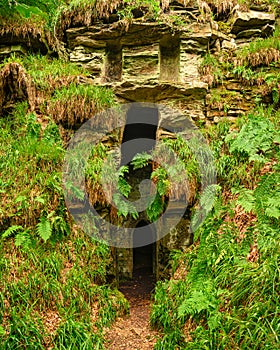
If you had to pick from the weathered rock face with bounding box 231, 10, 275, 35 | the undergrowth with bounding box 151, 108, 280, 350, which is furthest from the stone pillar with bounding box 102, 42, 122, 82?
the undergrowth with bounding box 151, 108, 280, 350

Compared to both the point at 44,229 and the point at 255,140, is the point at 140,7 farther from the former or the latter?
the point at 44,229

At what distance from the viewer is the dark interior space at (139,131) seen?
8.93 m

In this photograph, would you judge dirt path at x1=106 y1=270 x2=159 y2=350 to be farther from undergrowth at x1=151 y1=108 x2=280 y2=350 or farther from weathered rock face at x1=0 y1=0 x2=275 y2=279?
weathered rock face at x1=0 y1=0 x2=275 y2=279

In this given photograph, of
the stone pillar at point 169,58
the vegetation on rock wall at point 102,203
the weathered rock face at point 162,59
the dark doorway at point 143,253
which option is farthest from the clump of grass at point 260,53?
the dark doorway at point 143,253

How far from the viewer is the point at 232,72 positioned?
8516mm

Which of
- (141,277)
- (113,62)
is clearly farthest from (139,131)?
(141,277)

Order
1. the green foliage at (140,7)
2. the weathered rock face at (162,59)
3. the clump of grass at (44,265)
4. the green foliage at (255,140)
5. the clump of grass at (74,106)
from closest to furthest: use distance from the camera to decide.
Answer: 1. the clump of grass at (44,265)
2. the green foliage at (255,140)
3. the clump of grass at (74,106)
4. the weathered rock face at (162,59)
5. the green foliage at (140,7)

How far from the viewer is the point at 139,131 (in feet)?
32.8

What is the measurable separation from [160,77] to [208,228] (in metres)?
5.01

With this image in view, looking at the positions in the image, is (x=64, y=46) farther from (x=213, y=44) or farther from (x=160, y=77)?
(x=213, y=44)

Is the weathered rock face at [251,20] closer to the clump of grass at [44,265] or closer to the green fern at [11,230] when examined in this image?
the clump of grass at [44,265]

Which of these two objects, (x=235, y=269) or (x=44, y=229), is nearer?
(x=235, y=269)

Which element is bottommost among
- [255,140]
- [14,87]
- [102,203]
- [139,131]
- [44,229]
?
[102,203]

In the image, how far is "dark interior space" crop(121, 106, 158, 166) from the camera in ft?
29.3
